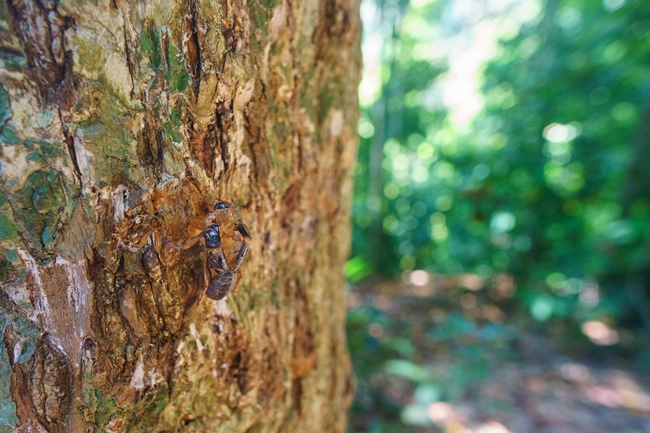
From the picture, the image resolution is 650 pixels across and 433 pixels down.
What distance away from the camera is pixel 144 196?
0.67 meters

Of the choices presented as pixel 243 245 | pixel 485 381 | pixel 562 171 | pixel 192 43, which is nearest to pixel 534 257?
pixel 562 171

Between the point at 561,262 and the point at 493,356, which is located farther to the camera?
the point at 561,262

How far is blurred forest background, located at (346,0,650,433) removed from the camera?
9.08ft

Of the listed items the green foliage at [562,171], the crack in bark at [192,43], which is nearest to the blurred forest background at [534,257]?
the green foliage at [562,171]

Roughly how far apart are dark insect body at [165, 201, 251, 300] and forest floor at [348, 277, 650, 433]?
194cm

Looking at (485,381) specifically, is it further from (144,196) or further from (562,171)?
(144,196)

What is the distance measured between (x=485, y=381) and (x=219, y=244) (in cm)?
306

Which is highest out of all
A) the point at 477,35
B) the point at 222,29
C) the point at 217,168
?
the point at 477,35

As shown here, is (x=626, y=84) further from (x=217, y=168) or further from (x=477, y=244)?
(x=217, y=168)

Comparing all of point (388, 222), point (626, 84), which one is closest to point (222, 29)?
point (626, 84)

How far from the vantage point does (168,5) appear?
649mm

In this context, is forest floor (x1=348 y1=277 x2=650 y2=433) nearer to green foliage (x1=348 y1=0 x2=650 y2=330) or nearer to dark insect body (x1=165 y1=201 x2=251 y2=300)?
green foliage (x1=348 y1=0 x2=650 y2=330)

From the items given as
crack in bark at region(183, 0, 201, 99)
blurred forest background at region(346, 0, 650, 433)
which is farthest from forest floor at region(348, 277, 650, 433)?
crack in bark at region(183, 0, 201, 99)

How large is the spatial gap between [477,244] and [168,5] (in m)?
4.48
